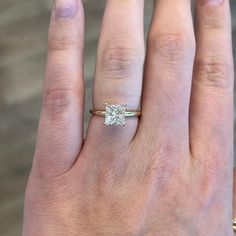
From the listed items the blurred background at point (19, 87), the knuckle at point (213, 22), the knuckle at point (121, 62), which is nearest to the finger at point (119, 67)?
the knuckle at point (121, 62)

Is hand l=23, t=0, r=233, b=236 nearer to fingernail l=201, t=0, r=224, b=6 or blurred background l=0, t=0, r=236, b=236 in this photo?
fingernail l=201, t=0, r=224, b=6

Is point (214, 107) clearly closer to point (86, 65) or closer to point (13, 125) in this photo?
point (86, 65)

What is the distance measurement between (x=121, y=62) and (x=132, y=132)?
98mm

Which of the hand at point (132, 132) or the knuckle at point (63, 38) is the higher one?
the knuckle at point (63, 38)

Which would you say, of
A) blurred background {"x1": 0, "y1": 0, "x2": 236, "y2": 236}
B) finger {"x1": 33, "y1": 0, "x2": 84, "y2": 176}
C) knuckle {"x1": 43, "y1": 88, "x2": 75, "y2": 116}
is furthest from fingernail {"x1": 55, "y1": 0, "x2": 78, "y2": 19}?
blurred background {"x1": 0, "y1": 0, "x2": 236, "y2": 236}

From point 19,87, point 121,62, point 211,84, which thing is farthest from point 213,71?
point 19,87

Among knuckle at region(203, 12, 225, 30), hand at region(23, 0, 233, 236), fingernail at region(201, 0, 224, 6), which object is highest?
fingernail at region(201, 0, 224, 6)

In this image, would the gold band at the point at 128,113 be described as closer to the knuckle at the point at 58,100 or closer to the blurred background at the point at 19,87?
the knuckle at the point at 58,100

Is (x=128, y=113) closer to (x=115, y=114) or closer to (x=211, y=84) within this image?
(x=115, y=114)

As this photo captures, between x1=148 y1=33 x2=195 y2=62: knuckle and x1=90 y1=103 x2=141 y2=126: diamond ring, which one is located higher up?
x1=148 y1=33 x2=195 y2=62: knuckle

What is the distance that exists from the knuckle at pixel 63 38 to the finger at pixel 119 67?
4 centimetres

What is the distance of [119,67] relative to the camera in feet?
2.08

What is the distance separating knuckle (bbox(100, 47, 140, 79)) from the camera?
2.08 feet

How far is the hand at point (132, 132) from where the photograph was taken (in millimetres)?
642
